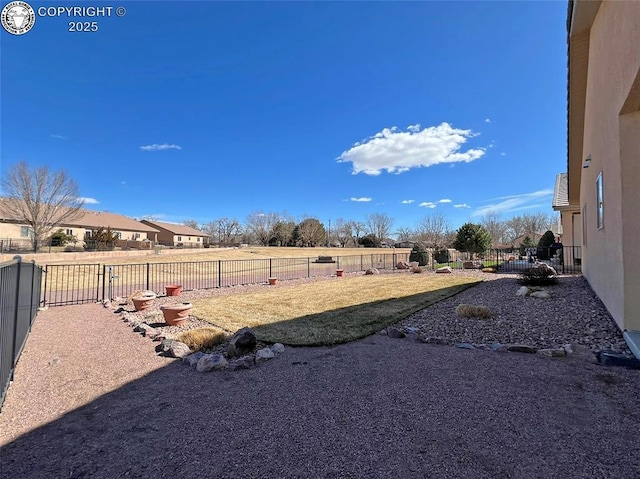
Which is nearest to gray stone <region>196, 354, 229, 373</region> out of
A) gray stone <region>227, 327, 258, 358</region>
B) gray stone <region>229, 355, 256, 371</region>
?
gray stone <region>229, 355, 256, 371</region>

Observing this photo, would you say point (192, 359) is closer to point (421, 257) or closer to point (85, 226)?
point (421, 257)

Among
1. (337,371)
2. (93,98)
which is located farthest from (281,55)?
(337,371)

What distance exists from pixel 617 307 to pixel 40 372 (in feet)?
29.5

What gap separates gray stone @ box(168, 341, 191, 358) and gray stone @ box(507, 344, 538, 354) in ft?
16.5

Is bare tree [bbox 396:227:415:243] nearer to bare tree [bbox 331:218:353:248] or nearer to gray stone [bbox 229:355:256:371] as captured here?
bare tree [bbox 331:218:353:248]

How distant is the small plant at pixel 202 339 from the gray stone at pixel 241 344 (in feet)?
2.11

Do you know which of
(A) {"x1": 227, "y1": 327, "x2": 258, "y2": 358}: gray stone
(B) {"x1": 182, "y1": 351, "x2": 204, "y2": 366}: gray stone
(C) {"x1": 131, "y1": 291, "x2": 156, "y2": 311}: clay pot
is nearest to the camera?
(B) {"x1": 182, "y1": 351, "x2": 204, "y2": 366}: gray stone

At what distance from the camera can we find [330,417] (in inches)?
110

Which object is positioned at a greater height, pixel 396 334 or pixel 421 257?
pixel 421 257

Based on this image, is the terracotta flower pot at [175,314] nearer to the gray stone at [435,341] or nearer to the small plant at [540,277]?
the gray stone at [435,341]

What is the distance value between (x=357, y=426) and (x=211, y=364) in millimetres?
2353

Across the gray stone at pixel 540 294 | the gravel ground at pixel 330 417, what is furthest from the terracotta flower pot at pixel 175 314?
the gray stone at pixel 540 294

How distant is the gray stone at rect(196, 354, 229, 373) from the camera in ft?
13.3

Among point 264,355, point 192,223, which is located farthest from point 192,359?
point 192,223
